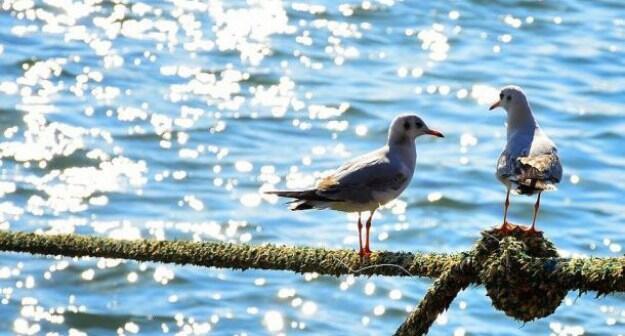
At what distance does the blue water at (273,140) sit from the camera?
36.7 feet

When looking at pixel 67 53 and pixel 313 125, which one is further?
pixel 67 53

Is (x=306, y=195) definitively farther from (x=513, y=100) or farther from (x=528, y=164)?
(x=513, y=100)

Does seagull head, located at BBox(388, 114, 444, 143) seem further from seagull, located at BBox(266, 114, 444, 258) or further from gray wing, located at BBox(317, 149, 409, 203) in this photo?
gray wing, located at BBox(317, 149, 409, 203)

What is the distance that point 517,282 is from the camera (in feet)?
16.0

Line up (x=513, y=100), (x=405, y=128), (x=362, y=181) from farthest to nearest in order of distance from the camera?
(x=513, y=100)
(x=405, y=128)
(x=362, y=181)

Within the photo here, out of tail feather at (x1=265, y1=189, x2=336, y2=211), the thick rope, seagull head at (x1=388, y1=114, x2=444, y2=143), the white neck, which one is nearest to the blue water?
the white neck

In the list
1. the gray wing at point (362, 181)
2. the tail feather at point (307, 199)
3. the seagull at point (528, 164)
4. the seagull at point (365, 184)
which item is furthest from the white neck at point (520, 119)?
the tail feather at point (307, 199)

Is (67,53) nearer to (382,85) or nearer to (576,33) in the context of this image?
(382,85)

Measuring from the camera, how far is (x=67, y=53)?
53.4 ft

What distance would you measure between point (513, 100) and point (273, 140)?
645 centimetres

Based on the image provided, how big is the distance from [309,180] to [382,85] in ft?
10.6

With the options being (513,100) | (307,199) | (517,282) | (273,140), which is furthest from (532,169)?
(273,140)

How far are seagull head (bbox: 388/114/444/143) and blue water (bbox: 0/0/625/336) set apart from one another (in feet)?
10.6

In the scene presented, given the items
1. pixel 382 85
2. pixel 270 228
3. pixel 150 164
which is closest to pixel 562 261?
pixel 270 228
